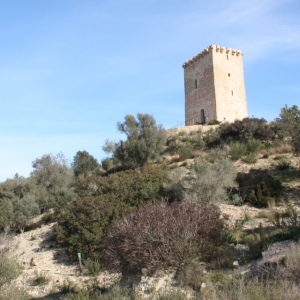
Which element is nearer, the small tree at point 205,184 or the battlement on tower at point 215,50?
the small tree at point 205,184

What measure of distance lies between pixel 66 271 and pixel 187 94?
24148 millimetres

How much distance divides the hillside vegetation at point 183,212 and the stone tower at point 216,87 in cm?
477

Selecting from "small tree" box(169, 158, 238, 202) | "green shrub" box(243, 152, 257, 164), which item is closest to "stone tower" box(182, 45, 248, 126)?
"green shrub" box(243, 152, 257, 164)

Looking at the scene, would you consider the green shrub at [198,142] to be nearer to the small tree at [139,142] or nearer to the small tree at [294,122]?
the small tree at [139,142]

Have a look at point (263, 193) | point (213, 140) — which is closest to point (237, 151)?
point (213, 140)

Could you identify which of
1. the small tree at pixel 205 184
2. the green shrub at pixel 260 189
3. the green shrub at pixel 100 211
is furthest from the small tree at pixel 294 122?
the green shrub at pixel 100 211

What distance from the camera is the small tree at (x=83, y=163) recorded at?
29.5 metres

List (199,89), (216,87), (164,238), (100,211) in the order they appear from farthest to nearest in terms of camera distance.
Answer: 1. (199,89)
2. (216,87)
3. (100,211)
4. (164,238)

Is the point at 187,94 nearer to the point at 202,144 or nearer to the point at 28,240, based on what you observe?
the point at 202,144

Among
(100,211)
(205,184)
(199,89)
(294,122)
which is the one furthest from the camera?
(199,89)

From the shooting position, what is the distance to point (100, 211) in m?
11.6

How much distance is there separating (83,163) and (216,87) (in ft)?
43.7

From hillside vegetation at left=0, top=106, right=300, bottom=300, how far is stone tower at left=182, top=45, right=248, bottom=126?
15.7ft

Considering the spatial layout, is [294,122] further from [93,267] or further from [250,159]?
[93,267]
